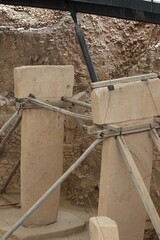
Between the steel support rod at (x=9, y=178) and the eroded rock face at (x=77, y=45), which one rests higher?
the eroded rock face at (x=77, y=45)

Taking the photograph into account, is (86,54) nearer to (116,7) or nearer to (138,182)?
(116,7)

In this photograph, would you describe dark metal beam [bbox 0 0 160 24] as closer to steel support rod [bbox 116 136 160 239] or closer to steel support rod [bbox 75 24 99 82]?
steel support rod [bbox 75 24 99 82]

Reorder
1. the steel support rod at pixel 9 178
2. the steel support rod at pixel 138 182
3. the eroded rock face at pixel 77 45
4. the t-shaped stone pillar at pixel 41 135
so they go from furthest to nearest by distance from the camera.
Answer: the eroded rock face at pixel 77 45 → the steel support rod at pixel 9 178 → the t-shaped stone pillar at pixel 41 135 → the steel support rod at pixel 138 182

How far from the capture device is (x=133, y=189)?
775cm

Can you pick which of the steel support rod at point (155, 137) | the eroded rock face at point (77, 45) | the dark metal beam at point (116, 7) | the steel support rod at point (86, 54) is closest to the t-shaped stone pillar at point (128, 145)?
the steel support rod at point (155, 137)

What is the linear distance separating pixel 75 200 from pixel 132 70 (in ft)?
10.2

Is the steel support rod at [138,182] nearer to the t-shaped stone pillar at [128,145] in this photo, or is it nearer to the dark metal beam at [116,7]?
the t-shaped stone pillar at [128,145]

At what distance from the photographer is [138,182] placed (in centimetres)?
699

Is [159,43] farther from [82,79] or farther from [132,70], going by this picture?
[82,79]

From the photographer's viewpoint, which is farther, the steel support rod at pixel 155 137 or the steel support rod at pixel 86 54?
the steel support rod at pixel 86 54

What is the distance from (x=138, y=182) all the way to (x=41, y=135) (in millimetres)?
2760

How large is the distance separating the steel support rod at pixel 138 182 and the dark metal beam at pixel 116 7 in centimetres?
389

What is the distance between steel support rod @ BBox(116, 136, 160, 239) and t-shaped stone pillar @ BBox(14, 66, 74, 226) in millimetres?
2045

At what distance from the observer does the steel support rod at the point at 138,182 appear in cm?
675
